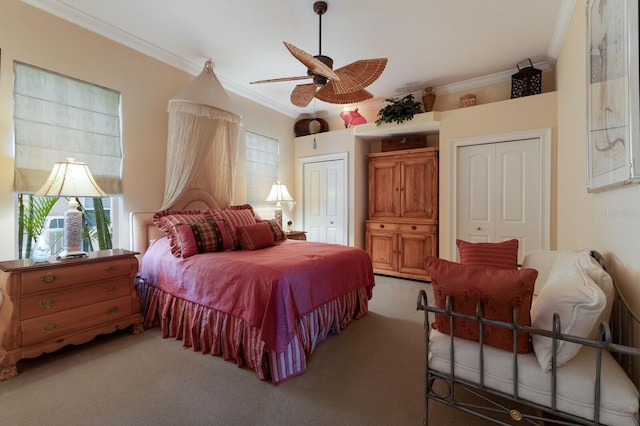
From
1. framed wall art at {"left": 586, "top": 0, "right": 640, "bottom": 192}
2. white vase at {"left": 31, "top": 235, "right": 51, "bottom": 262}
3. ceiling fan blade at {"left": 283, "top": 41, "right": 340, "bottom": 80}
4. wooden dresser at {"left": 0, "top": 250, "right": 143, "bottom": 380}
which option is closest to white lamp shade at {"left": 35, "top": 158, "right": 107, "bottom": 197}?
white vase at {"left": 31, "top": 235, "right": 51, "bottom": 262}

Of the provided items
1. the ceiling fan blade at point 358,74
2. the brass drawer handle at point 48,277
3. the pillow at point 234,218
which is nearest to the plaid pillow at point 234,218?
the pillow at point 234,218

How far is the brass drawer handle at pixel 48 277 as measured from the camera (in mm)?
2018

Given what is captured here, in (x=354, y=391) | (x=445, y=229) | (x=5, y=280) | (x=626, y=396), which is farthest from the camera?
(x=445, y=229)

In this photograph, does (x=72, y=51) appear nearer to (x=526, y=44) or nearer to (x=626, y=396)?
(x=626, y=396)

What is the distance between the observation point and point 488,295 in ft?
4.11

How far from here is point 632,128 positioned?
1199 mm

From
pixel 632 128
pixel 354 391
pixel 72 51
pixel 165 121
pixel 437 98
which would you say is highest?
pixel 437 98

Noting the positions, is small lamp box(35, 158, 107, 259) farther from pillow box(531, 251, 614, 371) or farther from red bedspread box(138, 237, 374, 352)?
pillow box(531, 251, 614, 371)

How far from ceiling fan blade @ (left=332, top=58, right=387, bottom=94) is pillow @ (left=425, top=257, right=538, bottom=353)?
168 centimetres

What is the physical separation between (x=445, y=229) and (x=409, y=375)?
264 cm

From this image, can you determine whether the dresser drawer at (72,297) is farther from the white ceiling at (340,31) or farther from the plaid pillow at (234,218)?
the white ceiling at (340,31)

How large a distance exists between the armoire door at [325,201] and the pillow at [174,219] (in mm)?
2403

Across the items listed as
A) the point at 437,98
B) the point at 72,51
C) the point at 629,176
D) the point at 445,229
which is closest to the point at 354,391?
the point at 629,176

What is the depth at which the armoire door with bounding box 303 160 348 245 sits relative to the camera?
4.97 metres
